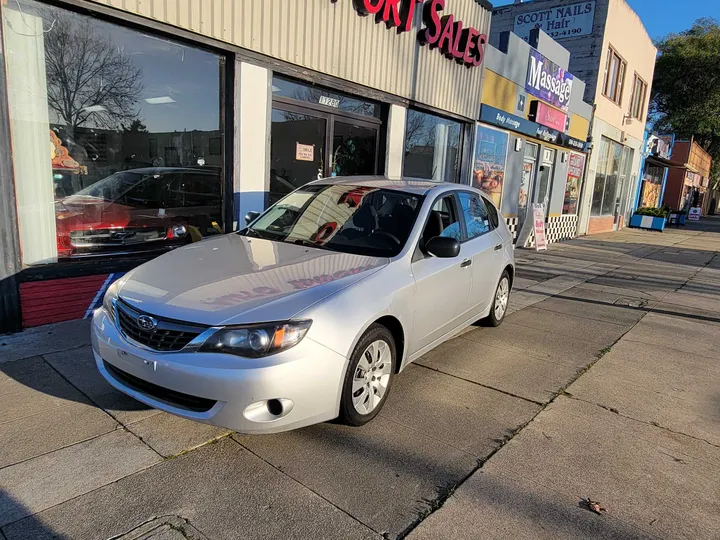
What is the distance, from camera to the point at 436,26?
9.35 metres

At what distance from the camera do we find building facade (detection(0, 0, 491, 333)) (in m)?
4.86

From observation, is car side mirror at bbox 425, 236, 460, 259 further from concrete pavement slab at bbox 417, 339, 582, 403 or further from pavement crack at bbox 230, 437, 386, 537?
pavement crack at bbox 230, 437, 386, 537

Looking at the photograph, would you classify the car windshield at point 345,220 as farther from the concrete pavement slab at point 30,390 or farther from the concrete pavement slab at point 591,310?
the concrete pavement slab at point 591,310

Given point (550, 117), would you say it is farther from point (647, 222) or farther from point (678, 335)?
point (647, 222)

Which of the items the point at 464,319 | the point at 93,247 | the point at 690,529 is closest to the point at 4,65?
the point at 93,247

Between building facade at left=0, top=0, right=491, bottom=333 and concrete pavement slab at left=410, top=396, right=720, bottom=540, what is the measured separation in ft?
14.8

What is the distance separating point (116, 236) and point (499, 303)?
457cm

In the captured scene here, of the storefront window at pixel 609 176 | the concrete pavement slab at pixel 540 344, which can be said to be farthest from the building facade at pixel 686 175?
the concrete pavement slab at pixel 540 344

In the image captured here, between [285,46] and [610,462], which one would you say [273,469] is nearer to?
[610,462]

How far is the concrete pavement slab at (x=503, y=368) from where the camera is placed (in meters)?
4.28

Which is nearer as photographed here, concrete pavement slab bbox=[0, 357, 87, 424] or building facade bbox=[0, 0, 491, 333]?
concrete pavement slab bbox=[0, 357, 87, 424]

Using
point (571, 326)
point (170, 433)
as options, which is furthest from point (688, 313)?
point (170, 433)

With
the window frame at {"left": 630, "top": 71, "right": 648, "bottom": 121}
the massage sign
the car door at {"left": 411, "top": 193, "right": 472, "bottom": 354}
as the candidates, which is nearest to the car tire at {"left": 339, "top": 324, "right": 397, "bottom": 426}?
the car door at {"left": 411, "top": 193, "right": 472, "bottom": 354}

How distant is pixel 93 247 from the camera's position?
5570 mm
